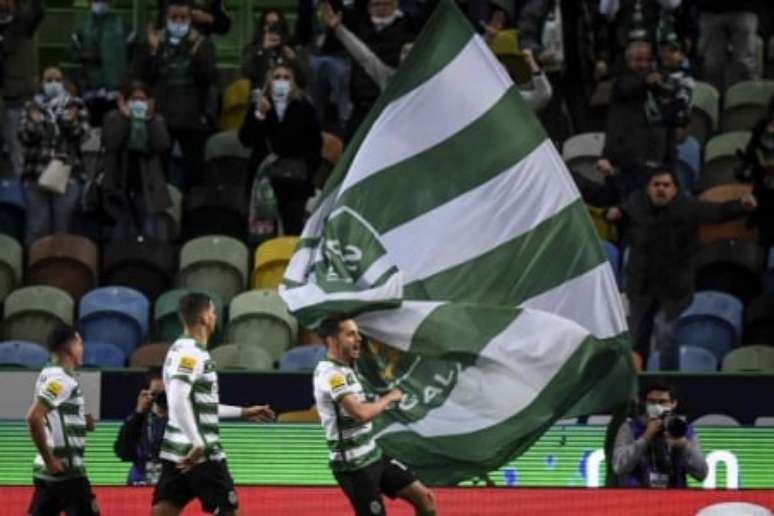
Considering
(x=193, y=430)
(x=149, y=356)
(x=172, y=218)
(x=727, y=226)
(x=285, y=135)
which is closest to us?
(x=193, y=430)

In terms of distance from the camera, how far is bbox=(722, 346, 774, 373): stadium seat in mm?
22000

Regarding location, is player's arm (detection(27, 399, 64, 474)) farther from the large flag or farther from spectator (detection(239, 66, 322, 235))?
spectator (detection(239, 66, 322, 235))

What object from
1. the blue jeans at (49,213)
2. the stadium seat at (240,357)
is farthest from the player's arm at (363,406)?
the blue jeans at (49,213)

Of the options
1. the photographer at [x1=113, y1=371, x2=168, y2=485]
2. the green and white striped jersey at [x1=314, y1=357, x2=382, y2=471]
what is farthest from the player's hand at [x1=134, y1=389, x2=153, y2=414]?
the green and white striped jersey at [x1=314, y1=357, x2=382, y2=471]

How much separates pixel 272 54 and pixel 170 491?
320 inches

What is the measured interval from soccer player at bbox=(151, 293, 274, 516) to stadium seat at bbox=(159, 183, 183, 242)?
767cm

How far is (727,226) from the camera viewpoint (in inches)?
949

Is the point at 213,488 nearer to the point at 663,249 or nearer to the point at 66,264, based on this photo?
the point at 663,249

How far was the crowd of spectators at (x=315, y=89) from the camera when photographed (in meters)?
23.4

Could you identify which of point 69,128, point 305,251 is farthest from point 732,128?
point 305,251

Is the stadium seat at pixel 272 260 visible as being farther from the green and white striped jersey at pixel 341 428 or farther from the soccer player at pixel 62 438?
the green and white striped jersey at pixel 341 428

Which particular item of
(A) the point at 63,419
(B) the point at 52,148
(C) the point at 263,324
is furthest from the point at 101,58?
(A) the point at 63,419

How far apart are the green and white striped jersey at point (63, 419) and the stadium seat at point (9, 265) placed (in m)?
6.96

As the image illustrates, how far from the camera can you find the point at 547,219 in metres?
19.2
